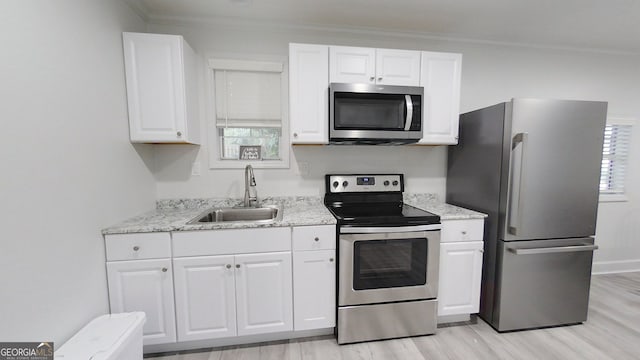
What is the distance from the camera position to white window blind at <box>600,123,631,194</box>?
2.81 m

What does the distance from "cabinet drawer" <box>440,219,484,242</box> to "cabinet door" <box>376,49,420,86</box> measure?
1.16 m

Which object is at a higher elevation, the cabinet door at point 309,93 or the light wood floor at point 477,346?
the cabinet door at point 309,93

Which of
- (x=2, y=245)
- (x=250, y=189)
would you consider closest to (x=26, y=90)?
(x=2, y=245)

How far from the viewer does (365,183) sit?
231 centimetres

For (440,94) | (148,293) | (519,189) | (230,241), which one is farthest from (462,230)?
(148,293)

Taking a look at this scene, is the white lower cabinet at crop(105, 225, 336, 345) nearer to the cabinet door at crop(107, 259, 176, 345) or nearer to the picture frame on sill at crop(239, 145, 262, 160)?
the cabinet door at crop(107, 259, 176, 345)

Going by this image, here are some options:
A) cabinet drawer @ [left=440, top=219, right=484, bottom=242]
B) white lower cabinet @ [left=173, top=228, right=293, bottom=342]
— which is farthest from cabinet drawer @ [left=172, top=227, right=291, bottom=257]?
cabinet drawer @ [left=440, top=219, right=484, bottom=242]

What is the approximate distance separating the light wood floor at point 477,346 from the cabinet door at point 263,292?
201 mm

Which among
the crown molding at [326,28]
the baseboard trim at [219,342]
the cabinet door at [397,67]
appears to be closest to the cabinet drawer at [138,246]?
the baseboard trim at [219,342]

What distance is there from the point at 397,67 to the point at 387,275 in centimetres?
162

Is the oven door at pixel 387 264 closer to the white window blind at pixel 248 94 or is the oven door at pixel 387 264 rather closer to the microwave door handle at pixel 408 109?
the microwave door handle at pixel 408 109

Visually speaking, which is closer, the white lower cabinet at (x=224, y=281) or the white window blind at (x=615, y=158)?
the white lower cabinet at (x=224, y=281)

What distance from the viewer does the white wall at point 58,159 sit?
981mm

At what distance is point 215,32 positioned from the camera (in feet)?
6.98
